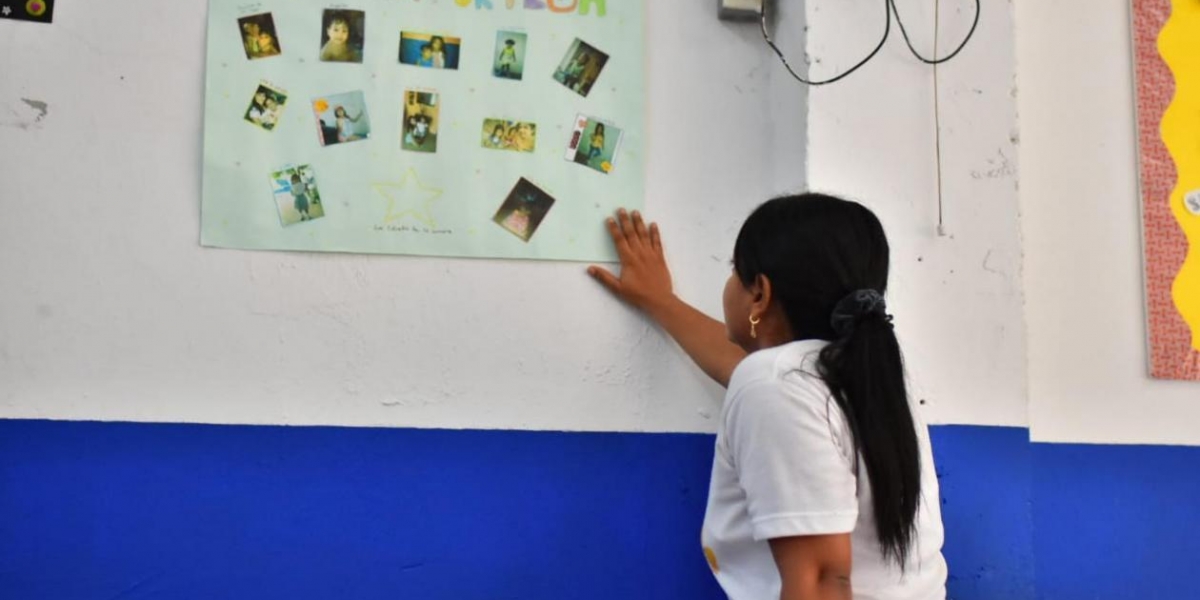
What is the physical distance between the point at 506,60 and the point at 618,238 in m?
0.33

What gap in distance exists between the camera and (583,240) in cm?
131

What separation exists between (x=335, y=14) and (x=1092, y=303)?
132 cm

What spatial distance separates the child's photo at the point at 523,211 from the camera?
1.30 meters

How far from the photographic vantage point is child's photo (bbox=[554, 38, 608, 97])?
1326 millimetres

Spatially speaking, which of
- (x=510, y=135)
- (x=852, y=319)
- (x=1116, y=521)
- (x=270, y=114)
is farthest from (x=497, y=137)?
(x=1116, y=521)

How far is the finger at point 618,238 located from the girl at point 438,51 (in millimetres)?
353

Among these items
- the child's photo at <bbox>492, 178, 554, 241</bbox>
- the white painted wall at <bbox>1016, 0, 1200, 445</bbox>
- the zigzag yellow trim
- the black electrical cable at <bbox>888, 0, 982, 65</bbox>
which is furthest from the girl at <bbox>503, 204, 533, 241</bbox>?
the zigzag yellow trim

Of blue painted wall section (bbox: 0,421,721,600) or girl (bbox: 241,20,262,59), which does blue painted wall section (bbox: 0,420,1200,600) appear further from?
girl (bbox: 241,20,262,59)

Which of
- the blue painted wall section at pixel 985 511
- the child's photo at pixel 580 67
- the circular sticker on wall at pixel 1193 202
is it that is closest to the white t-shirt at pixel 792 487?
the blue painted wall section at pixel 985 511

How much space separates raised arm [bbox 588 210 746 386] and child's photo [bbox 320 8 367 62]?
47cm

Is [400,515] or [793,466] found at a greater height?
[793,466]

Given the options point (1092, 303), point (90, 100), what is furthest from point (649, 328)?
point (90, 100)

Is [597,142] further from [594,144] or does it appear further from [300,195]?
[300,195]

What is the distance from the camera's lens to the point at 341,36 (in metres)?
1.29
